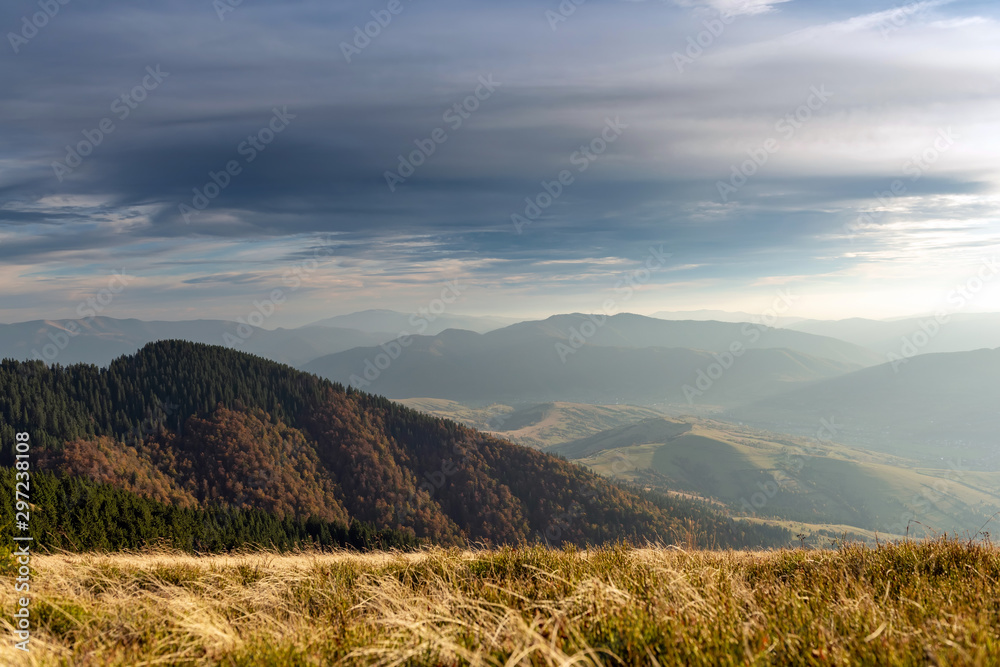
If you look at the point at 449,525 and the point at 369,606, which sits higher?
the point at 369,606

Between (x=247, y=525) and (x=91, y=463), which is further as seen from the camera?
(x=91, y=463)

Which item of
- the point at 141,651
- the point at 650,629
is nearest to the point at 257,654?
the point at 141,651

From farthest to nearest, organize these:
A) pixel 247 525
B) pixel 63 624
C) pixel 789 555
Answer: pixel 247 525 < pixel 789 555 < pixel 63 624

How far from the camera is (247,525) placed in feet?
206

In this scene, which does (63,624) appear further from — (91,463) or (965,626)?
(91,463)

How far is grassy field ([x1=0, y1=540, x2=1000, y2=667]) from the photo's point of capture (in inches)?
164

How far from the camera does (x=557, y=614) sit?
4.80 metres

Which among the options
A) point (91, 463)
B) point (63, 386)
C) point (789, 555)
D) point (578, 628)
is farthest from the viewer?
point (63, 386)

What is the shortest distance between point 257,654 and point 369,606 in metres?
2.23

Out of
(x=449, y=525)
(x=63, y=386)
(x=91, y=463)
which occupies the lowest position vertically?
(x=449, y=525)

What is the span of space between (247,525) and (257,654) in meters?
69.6

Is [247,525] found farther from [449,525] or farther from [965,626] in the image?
[449,525]

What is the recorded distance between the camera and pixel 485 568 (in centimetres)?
870

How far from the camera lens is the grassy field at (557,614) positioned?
416 centimetres
